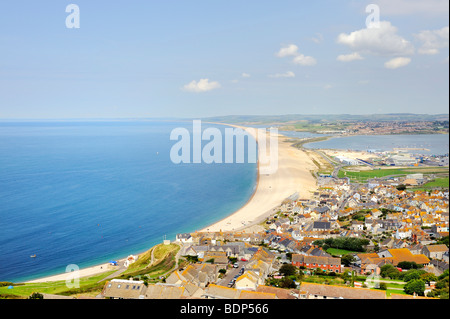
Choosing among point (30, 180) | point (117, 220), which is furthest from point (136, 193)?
point (30, 180)

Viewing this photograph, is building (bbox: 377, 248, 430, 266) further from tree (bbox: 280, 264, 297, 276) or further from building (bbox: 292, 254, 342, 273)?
tree (bbox: 280, 264, 297, 276)

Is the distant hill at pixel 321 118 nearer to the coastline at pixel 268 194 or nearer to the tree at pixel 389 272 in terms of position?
the coastline at pixel 268 194

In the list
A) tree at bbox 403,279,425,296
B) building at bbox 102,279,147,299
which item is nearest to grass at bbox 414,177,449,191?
tree at bbox 403,279,425,296

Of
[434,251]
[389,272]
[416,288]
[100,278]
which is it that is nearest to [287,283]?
[416,288]
